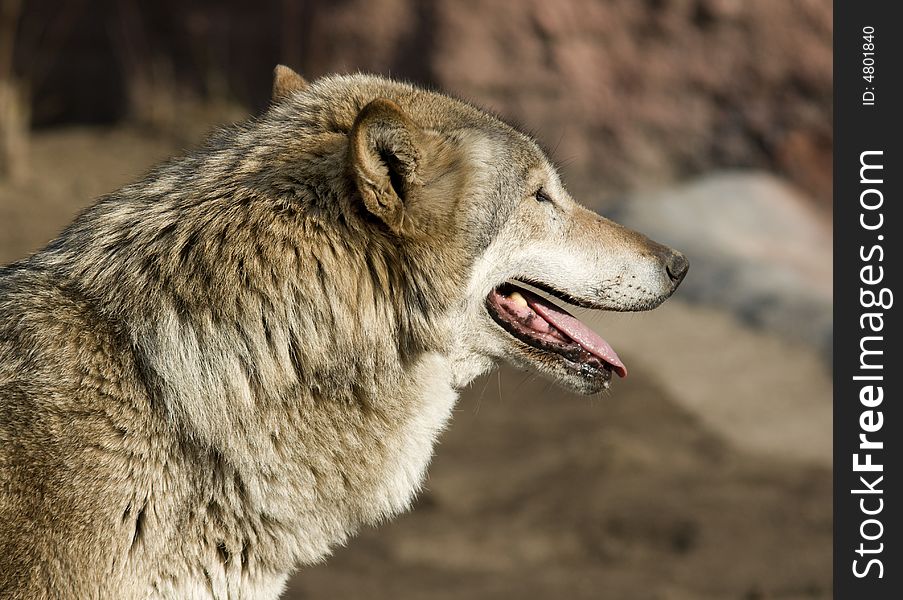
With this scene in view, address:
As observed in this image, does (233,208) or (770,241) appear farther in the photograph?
(770,241)

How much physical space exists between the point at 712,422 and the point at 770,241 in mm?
3126

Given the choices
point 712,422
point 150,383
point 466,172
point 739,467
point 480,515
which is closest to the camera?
point 150,383

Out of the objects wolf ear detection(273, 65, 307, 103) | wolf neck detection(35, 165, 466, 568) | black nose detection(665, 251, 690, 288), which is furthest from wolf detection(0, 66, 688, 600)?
black nose detection(665, 251, 690, 288)

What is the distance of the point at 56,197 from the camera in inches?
446

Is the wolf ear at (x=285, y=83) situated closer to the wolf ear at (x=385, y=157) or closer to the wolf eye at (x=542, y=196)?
the wolf ear at (x=385, y=157)

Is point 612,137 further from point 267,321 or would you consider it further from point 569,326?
point 267,321

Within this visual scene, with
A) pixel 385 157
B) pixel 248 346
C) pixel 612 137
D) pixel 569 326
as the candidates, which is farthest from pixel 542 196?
pixel 612 137

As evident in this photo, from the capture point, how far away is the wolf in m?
3.37

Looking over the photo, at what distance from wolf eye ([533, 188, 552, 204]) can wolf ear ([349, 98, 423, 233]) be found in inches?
22.7

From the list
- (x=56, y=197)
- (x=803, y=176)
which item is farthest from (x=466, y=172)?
(x=803, y=176)

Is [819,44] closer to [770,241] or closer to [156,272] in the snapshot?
[770,241]

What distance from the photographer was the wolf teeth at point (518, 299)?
13.3ft

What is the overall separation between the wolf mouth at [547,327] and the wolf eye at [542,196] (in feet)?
0.99

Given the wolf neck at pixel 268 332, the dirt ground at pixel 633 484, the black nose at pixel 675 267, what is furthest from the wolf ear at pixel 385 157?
the dirt ground at pixel 633 484
